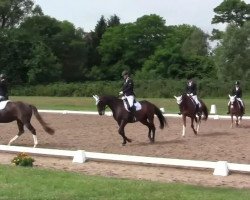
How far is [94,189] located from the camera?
31.8 feet

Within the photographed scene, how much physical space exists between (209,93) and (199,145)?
37.8 m

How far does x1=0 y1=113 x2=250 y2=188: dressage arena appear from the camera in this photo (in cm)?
1208

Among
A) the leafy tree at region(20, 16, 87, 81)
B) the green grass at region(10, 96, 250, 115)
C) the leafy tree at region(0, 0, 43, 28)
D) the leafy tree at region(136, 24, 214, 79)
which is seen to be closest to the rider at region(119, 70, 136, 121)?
the green grass at region(10, 96, 250, 115)

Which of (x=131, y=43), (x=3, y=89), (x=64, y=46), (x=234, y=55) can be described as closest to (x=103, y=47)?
(x=131, y=43)

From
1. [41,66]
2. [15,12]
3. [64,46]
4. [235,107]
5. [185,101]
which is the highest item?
[15,12]

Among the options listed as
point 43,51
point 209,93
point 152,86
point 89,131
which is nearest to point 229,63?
point 209,93

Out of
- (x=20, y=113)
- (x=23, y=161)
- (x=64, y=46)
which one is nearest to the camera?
(x=23, y=161)

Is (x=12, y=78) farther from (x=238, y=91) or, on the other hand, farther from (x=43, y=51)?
(x=238, y=91)

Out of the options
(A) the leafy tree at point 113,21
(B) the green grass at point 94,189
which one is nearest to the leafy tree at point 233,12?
(A) the leafy tree at point 113,21

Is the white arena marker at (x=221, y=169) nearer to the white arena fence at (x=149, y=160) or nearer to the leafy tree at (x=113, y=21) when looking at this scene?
the white arena fence at (x=149, y=160)

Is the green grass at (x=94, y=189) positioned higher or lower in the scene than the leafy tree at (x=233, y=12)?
lower

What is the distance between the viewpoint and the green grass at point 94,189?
913 centimetres

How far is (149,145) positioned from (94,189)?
768 cm

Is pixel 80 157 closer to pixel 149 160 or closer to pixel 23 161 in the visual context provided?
pixel 23 161
